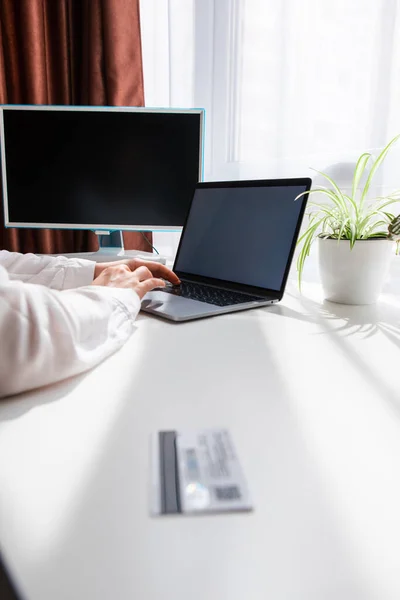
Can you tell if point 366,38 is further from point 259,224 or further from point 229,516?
point 229,516

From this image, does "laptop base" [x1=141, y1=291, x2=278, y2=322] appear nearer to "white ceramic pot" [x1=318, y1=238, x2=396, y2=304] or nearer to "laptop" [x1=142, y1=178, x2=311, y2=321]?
"laptop" [x1=142, y1=178, x2=311, y2=321]

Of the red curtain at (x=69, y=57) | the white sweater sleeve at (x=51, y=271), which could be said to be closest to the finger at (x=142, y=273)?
the white sweater sleeve at (x=51, y=271)

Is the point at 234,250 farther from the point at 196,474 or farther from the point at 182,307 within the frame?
the point at 196,474

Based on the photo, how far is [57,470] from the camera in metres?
0.32

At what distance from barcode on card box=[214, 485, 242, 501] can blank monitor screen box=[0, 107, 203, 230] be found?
1.13m

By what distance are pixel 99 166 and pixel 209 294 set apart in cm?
73

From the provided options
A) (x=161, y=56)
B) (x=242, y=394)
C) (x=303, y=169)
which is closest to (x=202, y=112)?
(x=303, y=169)

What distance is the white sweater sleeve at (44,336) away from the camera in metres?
0.44

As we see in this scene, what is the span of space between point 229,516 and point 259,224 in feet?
2.29

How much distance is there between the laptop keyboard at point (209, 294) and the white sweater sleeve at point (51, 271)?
0.17 meters

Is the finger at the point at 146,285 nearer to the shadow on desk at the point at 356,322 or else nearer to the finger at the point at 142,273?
the finger at the point at 142,273

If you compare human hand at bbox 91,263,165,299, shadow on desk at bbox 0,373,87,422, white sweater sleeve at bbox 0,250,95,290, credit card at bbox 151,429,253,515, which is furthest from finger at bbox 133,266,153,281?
credit card at bbox 151,429,253,515

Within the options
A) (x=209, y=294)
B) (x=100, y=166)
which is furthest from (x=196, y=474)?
(x=100, y=166)

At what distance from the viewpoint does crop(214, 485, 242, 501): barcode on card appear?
29 cm
